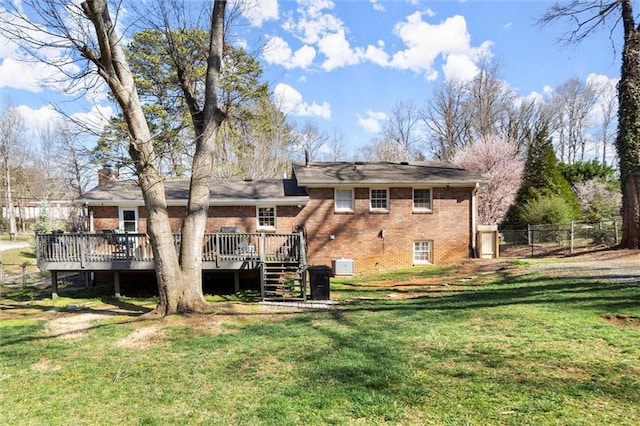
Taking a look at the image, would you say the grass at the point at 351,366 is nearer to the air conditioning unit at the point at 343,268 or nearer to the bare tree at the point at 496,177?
the air conditioning unit at the point at 343,268

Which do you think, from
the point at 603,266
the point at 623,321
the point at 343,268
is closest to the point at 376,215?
the point at 343,268

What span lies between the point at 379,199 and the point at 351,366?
38.8ft

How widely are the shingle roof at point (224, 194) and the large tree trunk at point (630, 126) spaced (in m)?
12.3

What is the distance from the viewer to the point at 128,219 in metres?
15.0

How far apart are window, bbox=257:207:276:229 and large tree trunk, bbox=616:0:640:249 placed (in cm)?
1358

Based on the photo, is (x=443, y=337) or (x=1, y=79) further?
(x=1, y=79)

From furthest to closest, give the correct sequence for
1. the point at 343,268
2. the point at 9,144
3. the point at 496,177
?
the point at 9,144 < the point at 496,177 < the point at 343,268

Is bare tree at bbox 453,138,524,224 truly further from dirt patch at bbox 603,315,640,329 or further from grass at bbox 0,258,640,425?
dirt patch at bbox 603,315,640,329

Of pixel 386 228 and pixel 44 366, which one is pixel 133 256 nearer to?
pixel 44 366

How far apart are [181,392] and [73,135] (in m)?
Answer: 6.19

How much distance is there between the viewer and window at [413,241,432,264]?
53.5 feet

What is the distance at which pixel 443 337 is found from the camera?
6.14 meters

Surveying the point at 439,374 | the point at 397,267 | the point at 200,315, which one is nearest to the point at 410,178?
the point at 397,267

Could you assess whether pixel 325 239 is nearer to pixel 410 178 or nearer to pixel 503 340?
Answer: pixel 410 178
